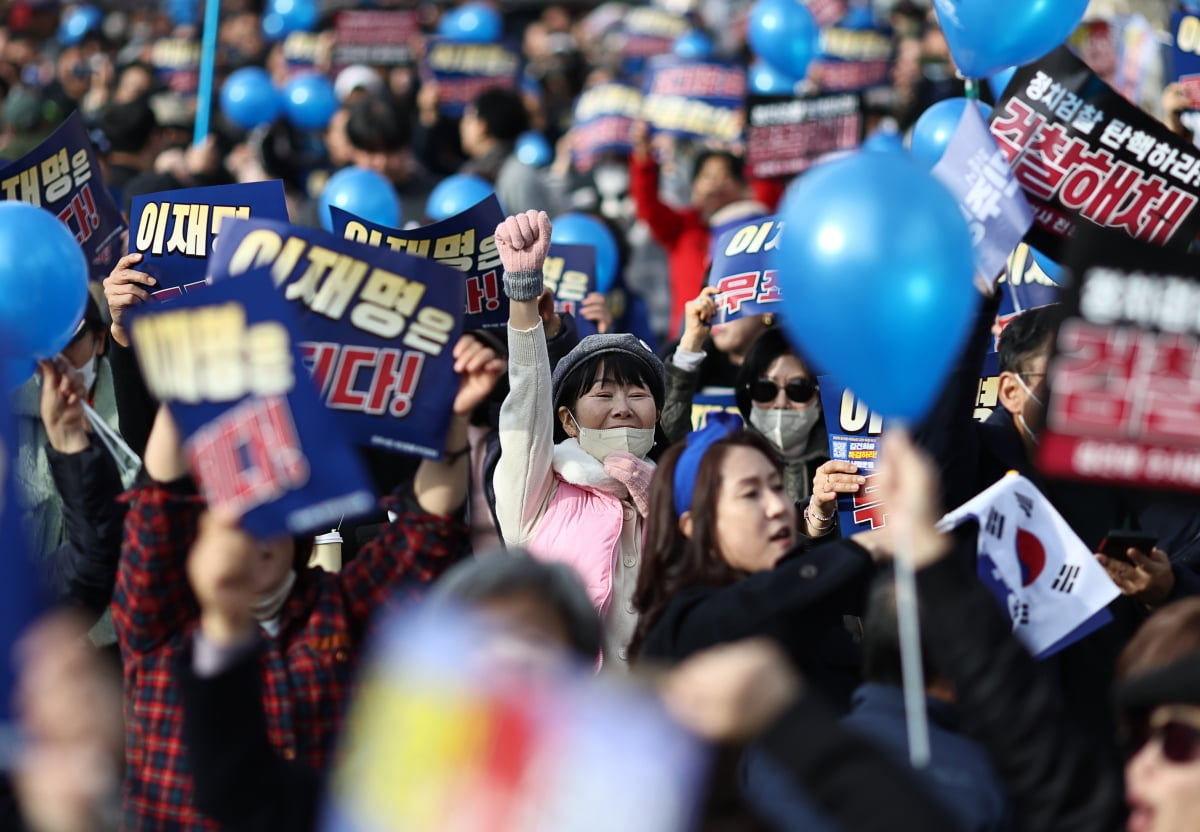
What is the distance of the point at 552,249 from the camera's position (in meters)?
6.67

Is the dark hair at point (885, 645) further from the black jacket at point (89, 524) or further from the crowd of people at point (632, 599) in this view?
the black jacket at point (89, 524)

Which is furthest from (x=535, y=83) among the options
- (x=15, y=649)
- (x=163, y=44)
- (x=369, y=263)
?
(x=15, y=649)

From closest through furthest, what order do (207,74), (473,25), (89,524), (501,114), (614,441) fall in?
(89,524)
(614,441)
(207,74)
(501,114)
(473,25)

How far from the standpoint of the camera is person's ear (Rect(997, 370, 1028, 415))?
4.15 m

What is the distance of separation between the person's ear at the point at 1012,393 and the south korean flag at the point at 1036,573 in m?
0.57

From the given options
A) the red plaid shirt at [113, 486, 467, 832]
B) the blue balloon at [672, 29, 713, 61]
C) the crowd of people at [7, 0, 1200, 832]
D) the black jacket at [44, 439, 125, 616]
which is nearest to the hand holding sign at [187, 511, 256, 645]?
the crowd of people at [7, 0, 1200, 832]

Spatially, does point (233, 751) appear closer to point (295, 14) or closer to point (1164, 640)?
point (1164, 640)

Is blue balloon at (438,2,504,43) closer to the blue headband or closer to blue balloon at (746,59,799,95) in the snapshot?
blue balloon at (746,59,799,95)

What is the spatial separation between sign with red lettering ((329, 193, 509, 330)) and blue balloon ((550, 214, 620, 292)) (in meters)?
3.01

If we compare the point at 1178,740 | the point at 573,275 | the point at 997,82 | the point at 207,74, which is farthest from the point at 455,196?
the point at 1178,740

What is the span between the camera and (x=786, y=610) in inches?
128

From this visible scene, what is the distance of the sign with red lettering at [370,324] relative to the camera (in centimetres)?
348

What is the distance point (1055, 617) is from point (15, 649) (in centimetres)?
214

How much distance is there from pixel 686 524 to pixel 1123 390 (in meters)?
0.98
